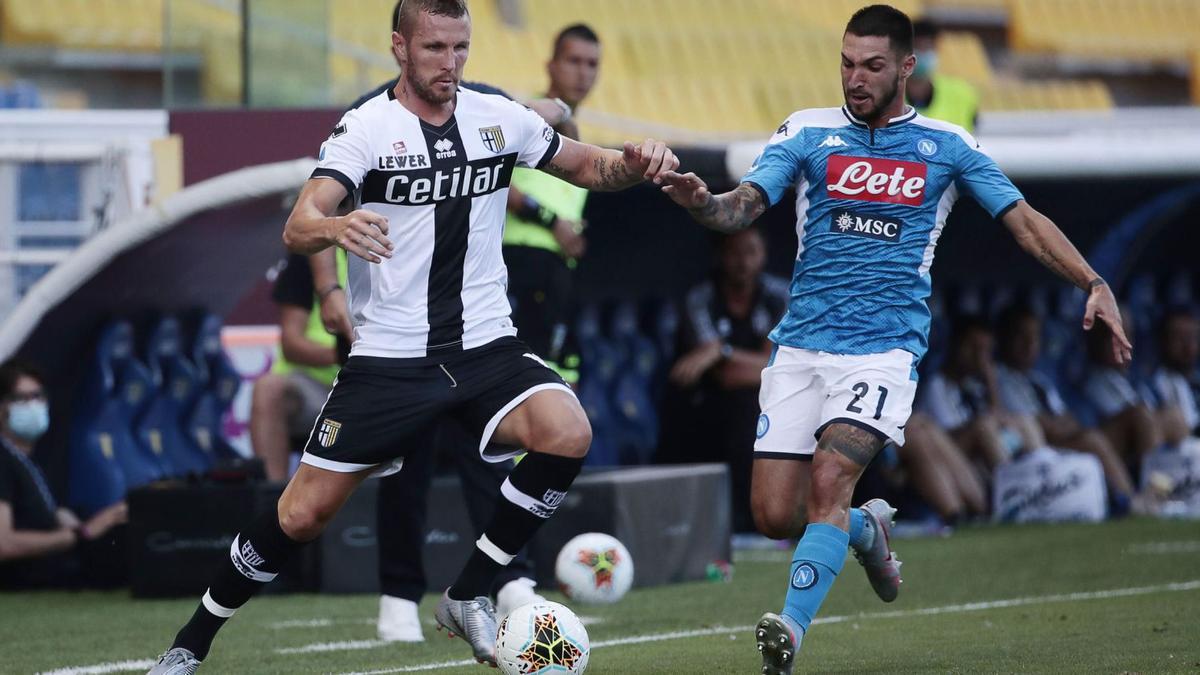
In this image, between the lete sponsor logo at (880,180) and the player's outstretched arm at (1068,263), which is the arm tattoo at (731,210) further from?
the player's outstretched arm at (1068,263)

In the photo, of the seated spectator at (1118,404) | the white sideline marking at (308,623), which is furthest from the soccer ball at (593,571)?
the seated spectator at (1118,404)

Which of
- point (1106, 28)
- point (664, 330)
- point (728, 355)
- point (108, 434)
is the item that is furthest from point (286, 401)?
point (1106, 28)

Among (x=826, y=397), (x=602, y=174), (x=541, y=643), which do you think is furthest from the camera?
(x=826, y=397)

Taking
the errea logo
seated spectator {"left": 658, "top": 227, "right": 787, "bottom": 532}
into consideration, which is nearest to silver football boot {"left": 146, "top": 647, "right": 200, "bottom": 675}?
the errea logo

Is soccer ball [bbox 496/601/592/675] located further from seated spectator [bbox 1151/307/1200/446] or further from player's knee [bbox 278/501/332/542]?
seated spectator [bbox 1151/307/1200/446]

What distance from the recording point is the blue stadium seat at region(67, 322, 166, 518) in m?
9.66

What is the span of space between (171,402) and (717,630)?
164 inches

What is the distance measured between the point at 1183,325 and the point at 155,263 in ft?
23.9

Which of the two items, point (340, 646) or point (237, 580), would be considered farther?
point (340, 646)

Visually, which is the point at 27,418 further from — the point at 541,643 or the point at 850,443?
Result: the point at 850,443

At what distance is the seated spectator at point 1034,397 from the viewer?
41.3ft

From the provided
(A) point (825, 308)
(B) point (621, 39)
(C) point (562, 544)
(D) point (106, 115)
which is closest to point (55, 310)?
(D) point (106, 115)

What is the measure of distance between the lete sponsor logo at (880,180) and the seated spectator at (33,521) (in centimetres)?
446

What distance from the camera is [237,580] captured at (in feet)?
18.0
